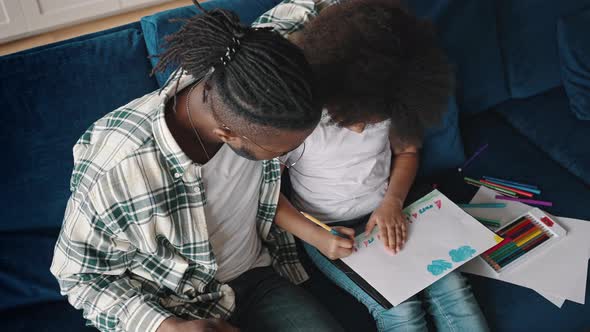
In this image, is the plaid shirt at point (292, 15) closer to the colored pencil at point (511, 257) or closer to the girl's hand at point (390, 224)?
the girl's hand at point (390, 224)

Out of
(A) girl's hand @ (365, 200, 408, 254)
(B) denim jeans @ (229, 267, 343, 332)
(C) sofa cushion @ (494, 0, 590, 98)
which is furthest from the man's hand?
(C) sofa cushion @ (494, 0, 590, 98)

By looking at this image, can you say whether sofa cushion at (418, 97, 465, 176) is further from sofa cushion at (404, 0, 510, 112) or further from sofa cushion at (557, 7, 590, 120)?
sofa cushion at (557, 7, 590, 120)

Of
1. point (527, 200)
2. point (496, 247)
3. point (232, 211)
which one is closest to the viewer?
point (232, 211)

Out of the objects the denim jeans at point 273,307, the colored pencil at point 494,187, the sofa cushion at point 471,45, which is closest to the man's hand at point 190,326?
the denim jeans at point 273,307

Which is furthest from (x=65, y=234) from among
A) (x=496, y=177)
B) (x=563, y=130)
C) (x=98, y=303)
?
(x=563, y=130)

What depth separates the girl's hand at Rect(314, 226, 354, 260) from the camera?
47.5 inches

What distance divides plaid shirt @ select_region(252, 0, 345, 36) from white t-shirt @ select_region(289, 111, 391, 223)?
256mm

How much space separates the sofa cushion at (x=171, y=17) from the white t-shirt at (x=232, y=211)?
0.37 meters

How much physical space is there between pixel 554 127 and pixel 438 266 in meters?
0.83

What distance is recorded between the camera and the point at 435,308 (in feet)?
4.14

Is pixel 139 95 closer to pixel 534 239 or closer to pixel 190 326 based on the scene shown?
pixel 190 326

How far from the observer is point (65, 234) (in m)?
0.98

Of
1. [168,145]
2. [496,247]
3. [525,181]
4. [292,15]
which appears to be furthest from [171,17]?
[525,181]

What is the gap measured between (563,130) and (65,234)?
1.51 metres
